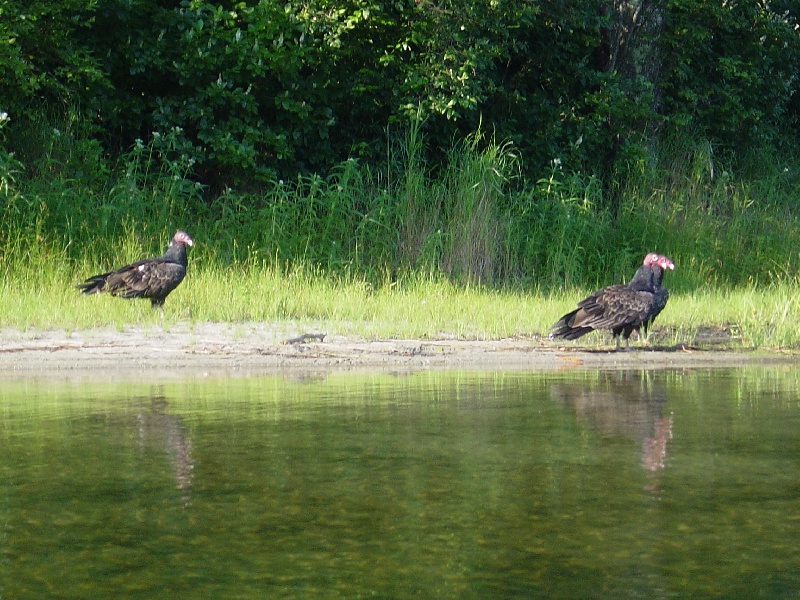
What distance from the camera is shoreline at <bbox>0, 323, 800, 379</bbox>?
389 inches

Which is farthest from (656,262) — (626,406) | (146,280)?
(146,280)

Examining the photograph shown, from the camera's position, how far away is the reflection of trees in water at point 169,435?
580cm

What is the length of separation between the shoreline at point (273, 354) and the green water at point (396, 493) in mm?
1284

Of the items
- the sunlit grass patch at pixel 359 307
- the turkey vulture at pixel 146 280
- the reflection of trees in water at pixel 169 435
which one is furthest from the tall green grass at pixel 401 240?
the reflection of trees in water at pixel 169 435

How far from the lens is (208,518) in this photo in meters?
5.00

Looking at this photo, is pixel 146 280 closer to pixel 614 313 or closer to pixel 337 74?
pixel 614 313

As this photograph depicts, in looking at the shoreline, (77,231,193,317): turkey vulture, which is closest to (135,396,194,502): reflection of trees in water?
the shoreline

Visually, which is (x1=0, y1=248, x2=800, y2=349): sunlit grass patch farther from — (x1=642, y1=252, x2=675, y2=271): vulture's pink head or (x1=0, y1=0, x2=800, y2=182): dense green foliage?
(x1=0, y1=0, x2=800, y2=182): dense green foliage

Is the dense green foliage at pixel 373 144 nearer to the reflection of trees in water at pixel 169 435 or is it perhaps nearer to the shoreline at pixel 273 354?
the shoreline at pixel 273 354

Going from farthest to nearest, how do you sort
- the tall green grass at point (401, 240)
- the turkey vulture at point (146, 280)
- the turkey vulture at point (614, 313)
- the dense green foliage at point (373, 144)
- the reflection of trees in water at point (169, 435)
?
the dense green foliage at point (373, 144) < the tall green grass at point (401, 240) < the turkey vulture at point (146, 280) < the turkey vulture at point (614, 313) < the reflection of trees in water at point (169, 435)

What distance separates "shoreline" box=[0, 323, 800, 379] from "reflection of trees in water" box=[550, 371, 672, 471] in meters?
0.95

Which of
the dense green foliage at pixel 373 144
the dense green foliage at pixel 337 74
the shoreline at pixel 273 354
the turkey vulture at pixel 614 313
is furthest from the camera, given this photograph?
the dense green foliage at pixel 337 74

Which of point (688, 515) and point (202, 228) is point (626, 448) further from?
point (202, 228)

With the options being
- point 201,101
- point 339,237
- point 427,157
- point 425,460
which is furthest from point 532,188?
point 425,460
